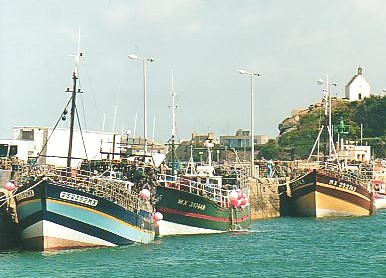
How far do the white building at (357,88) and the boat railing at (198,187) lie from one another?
130 m

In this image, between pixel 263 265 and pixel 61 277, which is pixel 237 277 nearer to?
pixel 263 265

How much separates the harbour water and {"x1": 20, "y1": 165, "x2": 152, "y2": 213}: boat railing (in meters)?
2.12

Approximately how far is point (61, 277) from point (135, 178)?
686 inches

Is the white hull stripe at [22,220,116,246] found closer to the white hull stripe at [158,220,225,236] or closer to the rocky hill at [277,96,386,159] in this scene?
the white hull stripe at [158,220,225,236]

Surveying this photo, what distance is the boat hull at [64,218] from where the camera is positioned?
3694 centimetres

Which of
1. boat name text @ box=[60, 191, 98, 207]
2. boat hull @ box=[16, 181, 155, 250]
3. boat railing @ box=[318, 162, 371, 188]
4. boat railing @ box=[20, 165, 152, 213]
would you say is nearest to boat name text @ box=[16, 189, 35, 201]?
boat hull @ box=[16, 181, 155, 250]

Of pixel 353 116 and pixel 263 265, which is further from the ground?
pixel 353 116

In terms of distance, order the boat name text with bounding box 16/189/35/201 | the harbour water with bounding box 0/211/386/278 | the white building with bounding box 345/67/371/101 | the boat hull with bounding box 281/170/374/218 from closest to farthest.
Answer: the harbour water with bounding box 0/211/386/278
the boat name text with bounding box 16/189/35/201
the boat hull with bounding box 281/170/374/218
the white building with bounding box 345/67/371/101

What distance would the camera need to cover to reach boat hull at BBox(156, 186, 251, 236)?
46750 mm

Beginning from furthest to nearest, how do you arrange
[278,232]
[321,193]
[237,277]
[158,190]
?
[321,193] < [278,232] < [158,190] < [237,277]

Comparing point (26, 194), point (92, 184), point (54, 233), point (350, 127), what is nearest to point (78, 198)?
point (92, 184)

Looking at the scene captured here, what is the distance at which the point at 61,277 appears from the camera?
32.0 meters

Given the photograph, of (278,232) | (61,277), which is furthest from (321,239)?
(61,277)

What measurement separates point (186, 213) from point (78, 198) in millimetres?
11223
